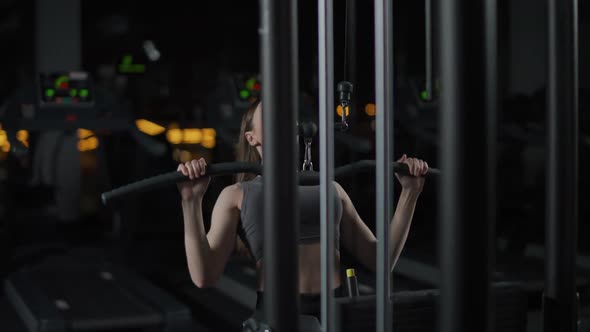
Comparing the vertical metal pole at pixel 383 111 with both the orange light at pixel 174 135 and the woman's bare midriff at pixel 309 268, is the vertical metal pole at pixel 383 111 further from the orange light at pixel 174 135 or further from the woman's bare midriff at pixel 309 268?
the orange light at pixel 174 135

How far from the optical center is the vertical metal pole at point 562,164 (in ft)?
6.74

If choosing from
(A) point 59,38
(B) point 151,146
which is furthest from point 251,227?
(A) point 59,38

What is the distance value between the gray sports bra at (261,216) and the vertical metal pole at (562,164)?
1.92 feet

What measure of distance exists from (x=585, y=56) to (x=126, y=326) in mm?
4085

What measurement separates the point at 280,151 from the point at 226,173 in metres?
0.41

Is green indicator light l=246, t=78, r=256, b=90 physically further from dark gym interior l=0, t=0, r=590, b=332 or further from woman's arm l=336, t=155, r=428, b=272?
woman's arm l=336, t=155, r=428, b=272

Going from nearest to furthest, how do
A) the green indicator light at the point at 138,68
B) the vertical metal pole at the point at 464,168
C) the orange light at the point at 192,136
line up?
the vertical metal pole at the point at 464,168 → the orange light at the point at 192,136 → the green indicator light at the point at 138,68

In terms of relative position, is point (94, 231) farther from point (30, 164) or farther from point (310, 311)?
point (310, 311)

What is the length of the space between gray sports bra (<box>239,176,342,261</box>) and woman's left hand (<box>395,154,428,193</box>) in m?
0.23

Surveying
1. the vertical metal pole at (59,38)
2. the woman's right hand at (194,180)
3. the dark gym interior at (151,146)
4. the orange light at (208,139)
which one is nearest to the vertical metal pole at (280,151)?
the woman's right hand at (194,180)

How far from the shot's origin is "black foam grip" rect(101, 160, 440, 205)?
1.70 m

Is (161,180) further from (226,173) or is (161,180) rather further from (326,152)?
(326,152)

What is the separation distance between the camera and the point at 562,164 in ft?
6.80

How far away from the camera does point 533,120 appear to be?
7664mm
